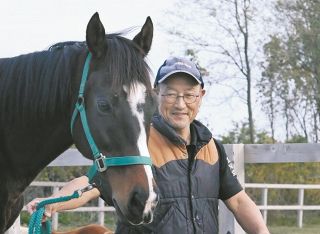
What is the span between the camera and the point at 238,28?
2270 cm

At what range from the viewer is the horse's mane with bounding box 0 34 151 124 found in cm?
306

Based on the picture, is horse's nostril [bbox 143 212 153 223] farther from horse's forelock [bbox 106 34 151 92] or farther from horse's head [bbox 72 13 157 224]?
horse's forelock [bbox 106 34 151 92]

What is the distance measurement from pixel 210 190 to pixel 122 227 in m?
0.44

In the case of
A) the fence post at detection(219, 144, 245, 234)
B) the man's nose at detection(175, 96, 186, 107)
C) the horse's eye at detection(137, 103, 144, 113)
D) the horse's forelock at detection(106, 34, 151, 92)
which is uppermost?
the horse's forelock at detection(106, 34, 151, 92)

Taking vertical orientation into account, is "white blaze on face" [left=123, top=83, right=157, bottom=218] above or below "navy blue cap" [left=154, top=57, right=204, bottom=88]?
below

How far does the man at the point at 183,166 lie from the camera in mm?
3078

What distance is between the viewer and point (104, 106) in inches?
113

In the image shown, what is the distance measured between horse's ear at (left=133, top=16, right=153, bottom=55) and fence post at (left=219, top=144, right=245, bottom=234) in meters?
1.90

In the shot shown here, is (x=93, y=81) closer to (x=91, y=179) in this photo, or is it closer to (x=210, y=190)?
(x=91, y=179)

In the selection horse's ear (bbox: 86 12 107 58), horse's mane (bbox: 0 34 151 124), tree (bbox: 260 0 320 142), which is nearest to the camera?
horse's ear (bbox: 86 12 107 58)

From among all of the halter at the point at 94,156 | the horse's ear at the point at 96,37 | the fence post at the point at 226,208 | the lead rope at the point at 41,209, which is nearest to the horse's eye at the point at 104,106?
the halter at the point at 94,156

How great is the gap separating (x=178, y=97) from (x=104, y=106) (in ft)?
1.49

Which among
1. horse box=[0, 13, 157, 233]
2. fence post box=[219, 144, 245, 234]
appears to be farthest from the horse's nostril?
fence post box=[219, 144, 245, 234]

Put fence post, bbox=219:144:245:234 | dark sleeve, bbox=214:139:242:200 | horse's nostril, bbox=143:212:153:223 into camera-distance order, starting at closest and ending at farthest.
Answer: horse's nostril, bbox=143:212:153:223 < dark sleeve, bbox=214:139:242:200 < fence post, bbox=219:144:245:234
